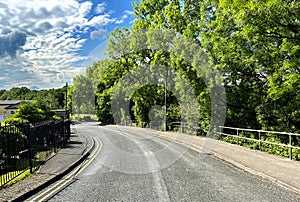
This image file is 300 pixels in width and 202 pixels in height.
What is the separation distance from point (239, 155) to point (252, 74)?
34.2 feet

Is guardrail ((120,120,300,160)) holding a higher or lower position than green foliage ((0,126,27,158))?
lower

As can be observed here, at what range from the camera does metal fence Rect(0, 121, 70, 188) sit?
9555 millimetres

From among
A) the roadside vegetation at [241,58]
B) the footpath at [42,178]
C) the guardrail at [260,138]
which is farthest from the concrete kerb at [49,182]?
the roadside vegetation at [241,58]

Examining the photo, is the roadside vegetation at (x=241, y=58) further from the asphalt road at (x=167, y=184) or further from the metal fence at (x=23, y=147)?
the metal fence at (x=23, y=147)

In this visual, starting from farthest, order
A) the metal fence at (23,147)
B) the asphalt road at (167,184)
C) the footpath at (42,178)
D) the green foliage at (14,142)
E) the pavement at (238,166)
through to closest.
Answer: the green foliage at (14,142) → the metal fence at (23,147) → the pavement at (238,166) → the footpath at (42,178) → the asphalt road at (167,184)

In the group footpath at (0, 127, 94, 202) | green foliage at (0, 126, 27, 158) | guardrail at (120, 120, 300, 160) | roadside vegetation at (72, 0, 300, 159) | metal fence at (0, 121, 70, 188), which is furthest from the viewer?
roadside vegetation at (72, 0, 300, 159)

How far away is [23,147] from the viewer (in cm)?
1187

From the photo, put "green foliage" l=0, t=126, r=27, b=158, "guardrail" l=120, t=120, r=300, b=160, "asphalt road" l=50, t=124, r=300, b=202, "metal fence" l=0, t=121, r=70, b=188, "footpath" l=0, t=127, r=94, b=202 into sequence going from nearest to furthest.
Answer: "asphalt road" l=50, t=124, r=300, b=202, "footpath" l=0, t=127, r=94, b=202, "metal fence" l=0, t=121, r=70, b=188, "green foliage" l=0, t=126, r=27, b=158, "guardrail" l=120, t=120, r=300, b=160

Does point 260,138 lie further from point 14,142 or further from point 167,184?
point 14,142

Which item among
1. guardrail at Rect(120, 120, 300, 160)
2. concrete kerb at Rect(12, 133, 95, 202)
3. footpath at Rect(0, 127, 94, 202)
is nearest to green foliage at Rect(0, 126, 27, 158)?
footpath at Rect(0, 127, 94, 202)

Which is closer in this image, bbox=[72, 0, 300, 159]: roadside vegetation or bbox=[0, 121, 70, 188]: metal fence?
bbox=[0, 121, 70, 188]: metal fence

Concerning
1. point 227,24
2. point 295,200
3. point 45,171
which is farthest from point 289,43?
point 45,171

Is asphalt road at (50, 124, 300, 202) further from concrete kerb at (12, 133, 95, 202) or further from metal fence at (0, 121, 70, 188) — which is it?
metal fence at (0, 121, 70, 188)

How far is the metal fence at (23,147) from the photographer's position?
955cm
